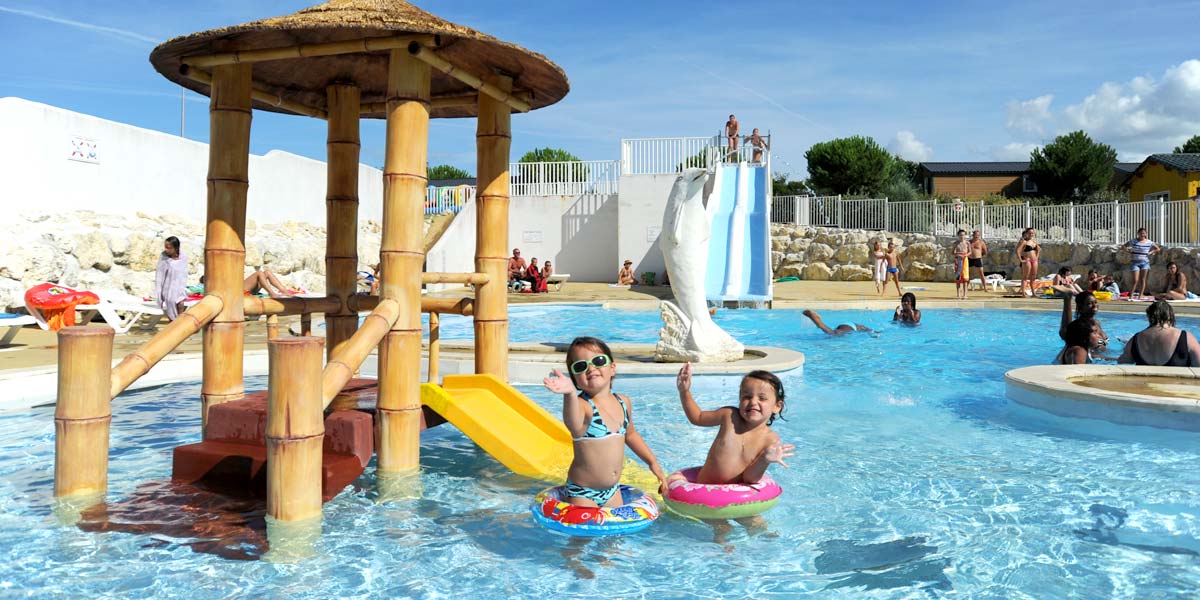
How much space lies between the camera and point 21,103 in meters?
14.7

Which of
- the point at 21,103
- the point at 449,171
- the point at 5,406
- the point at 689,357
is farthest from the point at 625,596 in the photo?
the point at 449,171

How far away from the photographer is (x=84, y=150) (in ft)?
52.9

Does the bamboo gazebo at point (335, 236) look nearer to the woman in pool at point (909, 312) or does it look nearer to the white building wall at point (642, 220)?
the woman in pool at point (909, 312)

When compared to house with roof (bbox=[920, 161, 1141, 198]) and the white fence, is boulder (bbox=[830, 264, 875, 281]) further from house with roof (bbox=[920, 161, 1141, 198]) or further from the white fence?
house with roof (bbox=[920, 161, 1141, 198])

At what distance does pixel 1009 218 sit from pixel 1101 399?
73.6ft

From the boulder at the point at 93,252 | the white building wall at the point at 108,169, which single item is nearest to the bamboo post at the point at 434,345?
the white building wall at the point at 108,169

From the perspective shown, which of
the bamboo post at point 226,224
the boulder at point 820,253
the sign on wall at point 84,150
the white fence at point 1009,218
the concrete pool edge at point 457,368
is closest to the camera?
the bamboo post at point 226,224

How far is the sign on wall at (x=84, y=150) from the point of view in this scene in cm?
1584

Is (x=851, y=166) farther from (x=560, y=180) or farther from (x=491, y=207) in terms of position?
(x=491, y=207)

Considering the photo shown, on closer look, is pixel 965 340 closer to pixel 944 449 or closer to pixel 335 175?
pixel 944 449

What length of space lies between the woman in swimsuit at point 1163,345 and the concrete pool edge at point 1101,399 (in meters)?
0.29

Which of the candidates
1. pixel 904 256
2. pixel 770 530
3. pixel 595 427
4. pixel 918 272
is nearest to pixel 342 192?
pixel 595 427

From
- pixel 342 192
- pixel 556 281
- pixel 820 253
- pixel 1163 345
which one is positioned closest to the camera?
pixel 342 192

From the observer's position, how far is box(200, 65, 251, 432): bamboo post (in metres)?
5.20
